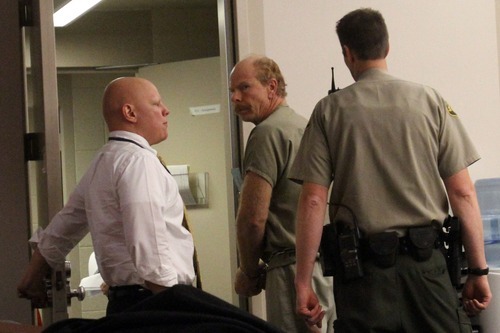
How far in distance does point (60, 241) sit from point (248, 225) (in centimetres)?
62

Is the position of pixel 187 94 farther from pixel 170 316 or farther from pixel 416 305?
pixel 170 316

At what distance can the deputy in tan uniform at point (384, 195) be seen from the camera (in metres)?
2.78

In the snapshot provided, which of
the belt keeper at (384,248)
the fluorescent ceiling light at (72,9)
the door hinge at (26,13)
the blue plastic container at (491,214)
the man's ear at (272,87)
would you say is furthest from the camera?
the fluorescent ceiling light at (72,9)

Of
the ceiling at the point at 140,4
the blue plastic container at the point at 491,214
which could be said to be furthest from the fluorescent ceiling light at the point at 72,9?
the blue plastic container at the point at 491,214

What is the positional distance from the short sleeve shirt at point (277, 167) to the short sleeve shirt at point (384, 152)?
0.78ft

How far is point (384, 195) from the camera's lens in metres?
2.85

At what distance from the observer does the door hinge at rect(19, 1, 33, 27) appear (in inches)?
139

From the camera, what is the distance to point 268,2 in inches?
172

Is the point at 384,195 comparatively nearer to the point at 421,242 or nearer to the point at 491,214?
the point at 421,242

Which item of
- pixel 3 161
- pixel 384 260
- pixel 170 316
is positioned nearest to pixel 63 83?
pixel 3 161

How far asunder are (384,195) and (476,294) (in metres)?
0.44

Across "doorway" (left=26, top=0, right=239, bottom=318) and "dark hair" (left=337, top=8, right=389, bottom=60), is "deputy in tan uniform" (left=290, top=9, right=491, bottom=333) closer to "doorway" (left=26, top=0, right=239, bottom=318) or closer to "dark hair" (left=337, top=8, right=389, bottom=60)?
"dark hair" (left=337, top=8, right=389, bottom=60)

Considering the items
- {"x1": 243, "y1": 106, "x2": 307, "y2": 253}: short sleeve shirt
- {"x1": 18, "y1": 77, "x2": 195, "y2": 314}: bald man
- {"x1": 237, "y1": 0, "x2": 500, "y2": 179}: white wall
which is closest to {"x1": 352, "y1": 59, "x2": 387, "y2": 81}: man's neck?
{"x1": 243, "y1": 106, "x2": 307, "y2": 253}: short sleeve shirt

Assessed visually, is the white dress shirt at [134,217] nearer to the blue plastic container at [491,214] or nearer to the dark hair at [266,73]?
the dark hair at [266,73]
